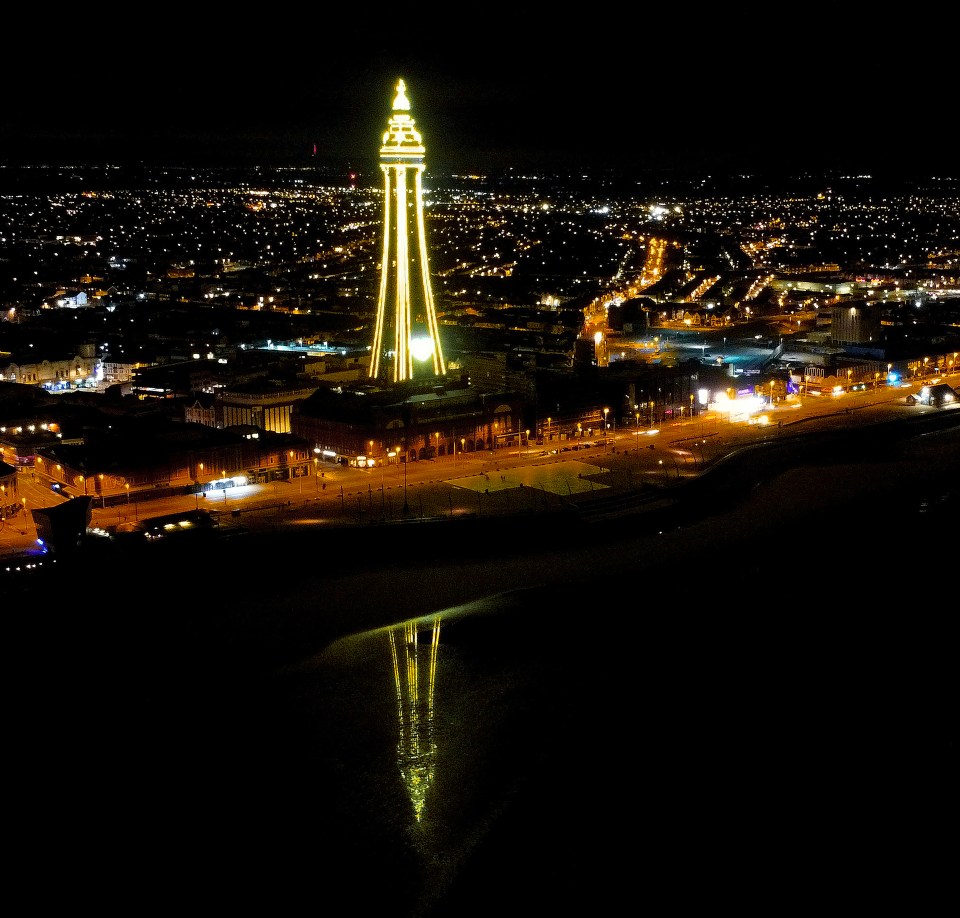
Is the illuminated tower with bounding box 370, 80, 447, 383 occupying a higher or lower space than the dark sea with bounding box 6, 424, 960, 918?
higher

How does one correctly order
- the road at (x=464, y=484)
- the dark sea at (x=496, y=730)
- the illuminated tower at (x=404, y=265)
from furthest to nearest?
the illuminated tower at (x=404, y=265) < the road at (x=464, y=484) < the dark sea at (x=496, y=730)

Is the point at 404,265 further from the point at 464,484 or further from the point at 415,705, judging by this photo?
the point at 415,705

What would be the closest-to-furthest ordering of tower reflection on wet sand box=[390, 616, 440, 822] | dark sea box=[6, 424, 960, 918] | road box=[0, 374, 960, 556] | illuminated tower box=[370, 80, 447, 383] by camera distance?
dark sea box=[6, 424, 960, 918]
tower reflection on wet sand box=[390, 616, 440, 822]
road box=[0, 374, 960, 556]
illuminated tower box=[370, 80, 447, 383]

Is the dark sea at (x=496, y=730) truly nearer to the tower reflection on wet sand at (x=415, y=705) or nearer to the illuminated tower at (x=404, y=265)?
the tower reflection on wet sand at (x=415, y=705)

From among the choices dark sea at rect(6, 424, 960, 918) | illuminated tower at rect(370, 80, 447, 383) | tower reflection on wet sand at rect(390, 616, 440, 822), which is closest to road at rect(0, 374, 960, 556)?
dark sea at rect(6, 424, 960, 918)

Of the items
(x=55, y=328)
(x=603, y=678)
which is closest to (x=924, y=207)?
(x=55, y=328)

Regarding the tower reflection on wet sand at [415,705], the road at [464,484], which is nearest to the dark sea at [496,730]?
the tower reflection on wet sand at [415,705]

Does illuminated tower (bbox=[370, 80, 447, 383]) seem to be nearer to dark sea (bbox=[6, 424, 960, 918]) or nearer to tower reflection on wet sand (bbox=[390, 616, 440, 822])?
dark sea (bbox=[6, 424, 960, 918])

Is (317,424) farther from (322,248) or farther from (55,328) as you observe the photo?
(322,248)

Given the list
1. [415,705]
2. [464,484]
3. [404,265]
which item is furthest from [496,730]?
[404,265]
